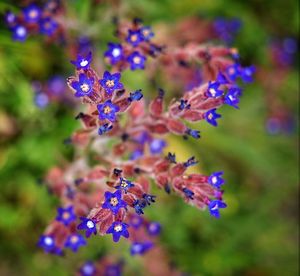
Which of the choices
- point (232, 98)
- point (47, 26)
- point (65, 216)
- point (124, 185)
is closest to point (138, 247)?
point (65, 216)

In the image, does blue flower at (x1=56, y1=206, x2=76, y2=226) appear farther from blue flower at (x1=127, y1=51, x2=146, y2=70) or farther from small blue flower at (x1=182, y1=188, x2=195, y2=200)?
blue flower at (x1=127, y1=51, x2=146, y2=70)

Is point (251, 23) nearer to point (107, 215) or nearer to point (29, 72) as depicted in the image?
point (29, 72)

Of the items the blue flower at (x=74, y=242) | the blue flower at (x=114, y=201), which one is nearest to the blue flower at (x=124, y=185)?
the blue flower at (x=114, y=201)

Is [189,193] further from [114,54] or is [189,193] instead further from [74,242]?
[114,54]

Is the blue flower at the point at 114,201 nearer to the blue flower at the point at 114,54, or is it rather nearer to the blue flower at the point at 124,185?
the blue flower at the point at 124,185

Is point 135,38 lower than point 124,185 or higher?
higher

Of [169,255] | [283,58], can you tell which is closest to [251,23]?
[283,58]
